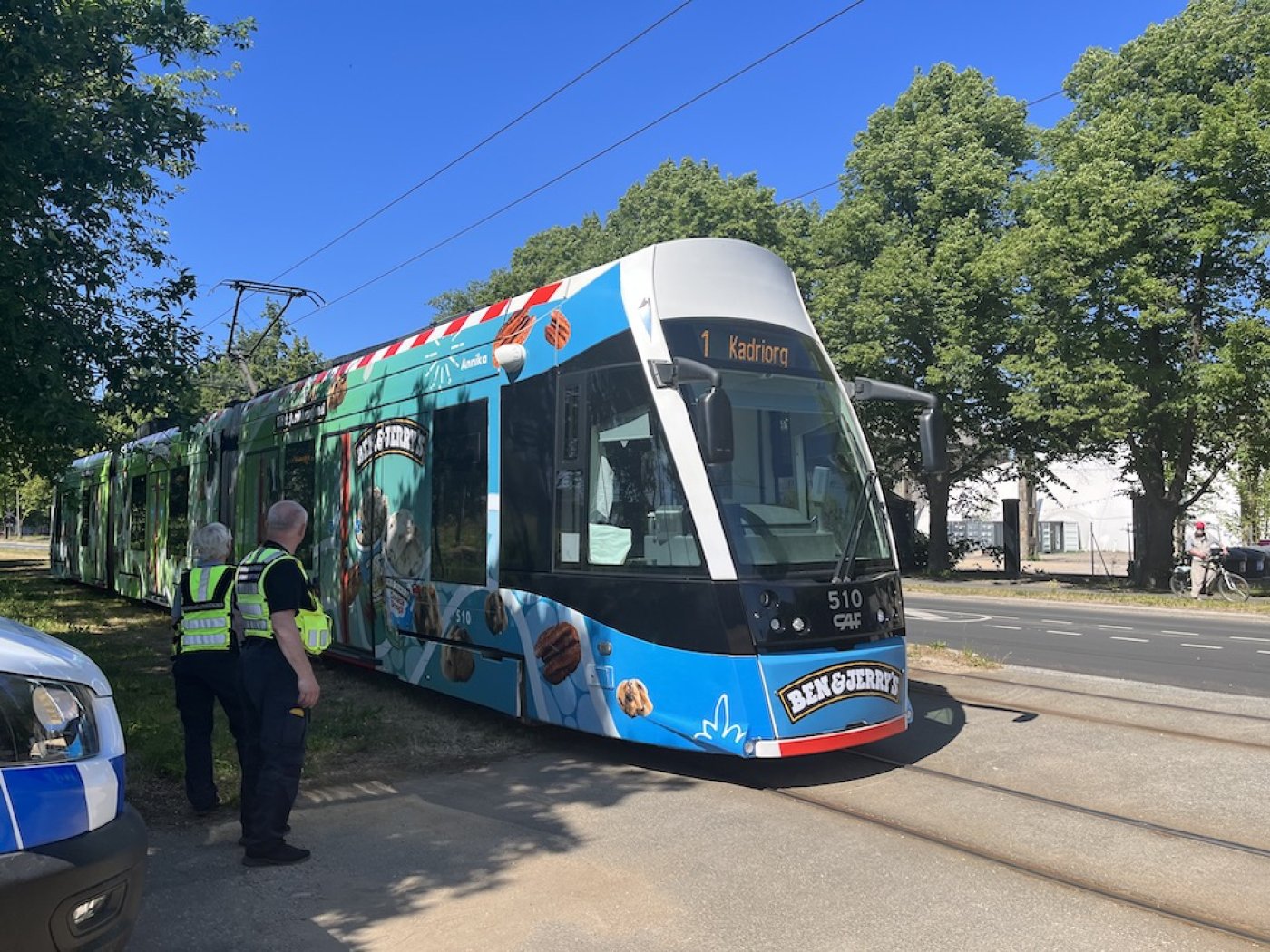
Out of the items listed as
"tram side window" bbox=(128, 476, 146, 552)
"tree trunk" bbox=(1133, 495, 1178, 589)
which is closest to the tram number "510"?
"tram side window" bbox=(128, 476, 146, 552)

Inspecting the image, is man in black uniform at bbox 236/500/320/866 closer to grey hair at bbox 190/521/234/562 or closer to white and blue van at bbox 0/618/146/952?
grey hair at bbox 190/521/234/562

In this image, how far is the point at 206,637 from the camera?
5410mm

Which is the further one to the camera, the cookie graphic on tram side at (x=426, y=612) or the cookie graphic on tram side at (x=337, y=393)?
the cookie graphic on tram side at (x=337, y=393)

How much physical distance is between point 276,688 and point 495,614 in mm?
2410

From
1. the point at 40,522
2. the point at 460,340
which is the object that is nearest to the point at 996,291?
the point at 460,340

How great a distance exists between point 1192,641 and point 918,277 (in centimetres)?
1604

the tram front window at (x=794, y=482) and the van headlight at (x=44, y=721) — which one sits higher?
the tram front window at (x=794, y=482)

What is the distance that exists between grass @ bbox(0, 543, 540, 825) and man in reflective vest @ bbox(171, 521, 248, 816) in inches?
27.6

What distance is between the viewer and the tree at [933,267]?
88.9ft

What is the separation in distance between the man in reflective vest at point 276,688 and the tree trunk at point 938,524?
89.8 feet

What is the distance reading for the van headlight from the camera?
276 centimetres

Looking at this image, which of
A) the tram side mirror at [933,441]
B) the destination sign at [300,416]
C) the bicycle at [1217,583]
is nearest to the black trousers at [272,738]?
the tram side mirror at [933,441]

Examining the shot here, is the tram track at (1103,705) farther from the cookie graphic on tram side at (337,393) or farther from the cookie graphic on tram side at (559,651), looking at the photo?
the cookie graphic on tram side at (337,393)

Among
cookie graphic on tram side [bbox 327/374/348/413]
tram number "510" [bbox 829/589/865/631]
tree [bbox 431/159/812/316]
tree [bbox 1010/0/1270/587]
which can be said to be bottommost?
tram number "510" [bbox 829/589/865/631]
